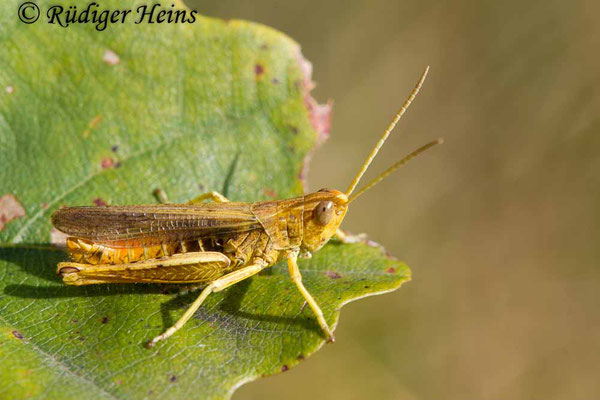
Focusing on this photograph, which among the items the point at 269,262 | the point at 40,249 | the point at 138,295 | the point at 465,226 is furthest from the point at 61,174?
the point at 465,226

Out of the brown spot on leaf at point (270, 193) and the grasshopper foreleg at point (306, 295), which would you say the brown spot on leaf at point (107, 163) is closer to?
the brown spot on leaf at point (270, 193)

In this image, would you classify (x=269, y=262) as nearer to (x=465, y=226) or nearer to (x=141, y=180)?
(x=141, y=180)

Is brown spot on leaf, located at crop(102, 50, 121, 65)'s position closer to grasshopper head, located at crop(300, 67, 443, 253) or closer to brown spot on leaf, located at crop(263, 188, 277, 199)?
brown spot on leaf, located at crop(263, 188, 277, 199)

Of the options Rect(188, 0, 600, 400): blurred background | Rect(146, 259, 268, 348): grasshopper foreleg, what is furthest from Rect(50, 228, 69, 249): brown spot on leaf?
Rect(188, 0, 600, 400): blurred background

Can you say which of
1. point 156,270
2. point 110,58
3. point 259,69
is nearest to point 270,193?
point 259,69

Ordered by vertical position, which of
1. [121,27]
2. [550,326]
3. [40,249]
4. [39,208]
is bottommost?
[550,326]

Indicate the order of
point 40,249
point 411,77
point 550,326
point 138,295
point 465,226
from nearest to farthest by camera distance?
1. point 138,295
2. point 40,249
3. point 550,326
4. point 465,226
5. point 411,77

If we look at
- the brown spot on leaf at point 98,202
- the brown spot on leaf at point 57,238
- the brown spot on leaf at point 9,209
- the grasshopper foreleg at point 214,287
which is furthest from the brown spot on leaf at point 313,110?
the brown spot on leaf at point 9,209
